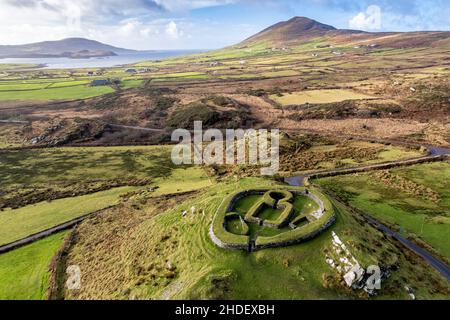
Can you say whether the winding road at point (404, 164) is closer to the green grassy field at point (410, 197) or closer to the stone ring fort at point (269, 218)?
the green grassy field at point (410, 197)

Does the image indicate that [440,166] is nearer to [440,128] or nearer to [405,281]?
[440,128]

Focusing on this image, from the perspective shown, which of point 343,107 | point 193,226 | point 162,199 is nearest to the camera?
point 193,226

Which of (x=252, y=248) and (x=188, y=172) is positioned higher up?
(x=252, y=248)

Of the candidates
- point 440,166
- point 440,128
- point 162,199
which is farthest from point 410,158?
point 162,199

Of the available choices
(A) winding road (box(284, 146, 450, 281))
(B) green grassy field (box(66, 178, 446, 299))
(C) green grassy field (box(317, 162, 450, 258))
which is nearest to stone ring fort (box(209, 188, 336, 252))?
(B) green grassy field (box(66, 178, 446, 299))

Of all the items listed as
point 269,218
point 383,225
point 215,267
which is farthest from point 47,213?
point 383,225

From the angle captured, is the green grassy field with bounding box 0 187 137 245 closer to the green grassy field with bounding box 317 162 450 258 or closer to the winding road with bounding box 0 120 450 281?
the winding road with bounding box 0 120 450 281
